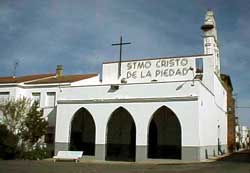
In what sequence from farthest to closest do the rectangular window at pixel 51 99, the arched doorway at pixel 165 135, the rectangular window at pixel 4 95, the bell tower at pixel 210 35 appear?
the bell tower at pixel 210 35
the rectangular window at pixel 4 95
the rectangular window at pixel 51 99
the arched doorway at pixel 165 135

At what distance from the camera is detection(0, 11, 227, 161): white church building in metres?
28.7

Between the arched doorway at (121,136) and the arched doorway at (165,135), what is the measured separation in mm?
1640

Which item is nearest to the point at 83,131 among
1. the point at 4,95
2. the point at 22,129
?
the point at 22,129

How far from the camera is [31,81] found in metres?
37.9

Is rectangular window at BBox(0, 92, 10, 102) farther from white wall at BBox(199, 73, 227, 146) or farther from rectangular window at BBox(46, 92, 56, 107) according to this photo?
white wall at BBox(199, 73, 227, 146)

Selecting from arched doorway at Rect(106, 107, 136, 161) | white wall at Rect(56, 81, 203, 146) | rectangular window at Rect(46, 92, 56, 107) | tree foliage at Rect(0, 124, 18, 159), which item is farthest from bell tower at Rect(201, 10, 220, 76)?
tree foliage at Rect(0, 124, 18, 159)

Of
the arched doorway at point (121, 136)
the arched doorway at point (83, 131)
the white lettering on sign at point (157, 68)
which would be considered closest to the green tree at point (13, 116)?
the arched doorway at point (83, 131)

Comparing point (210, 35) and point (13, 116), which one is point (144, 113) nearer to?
point (13, 116)

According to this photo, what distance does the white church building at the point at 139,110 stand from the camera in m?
28.7

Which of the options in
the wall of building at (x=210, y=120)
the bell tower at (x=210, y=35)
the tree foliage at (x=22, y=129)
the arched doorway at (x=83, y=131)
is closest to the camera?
the wall of building at (x=210, y=120)

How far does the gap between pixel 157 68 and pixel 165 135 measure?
6.51 metres

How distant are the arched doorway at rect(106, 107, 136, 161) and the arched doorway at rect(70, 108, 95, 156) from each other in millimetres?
1603

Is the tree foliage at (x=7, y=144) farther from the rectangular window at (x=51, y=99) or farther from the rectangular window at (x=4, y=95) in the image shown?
the rectangular window at (x=4, y=95)

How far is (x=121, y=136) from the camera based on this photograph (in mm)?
33906
